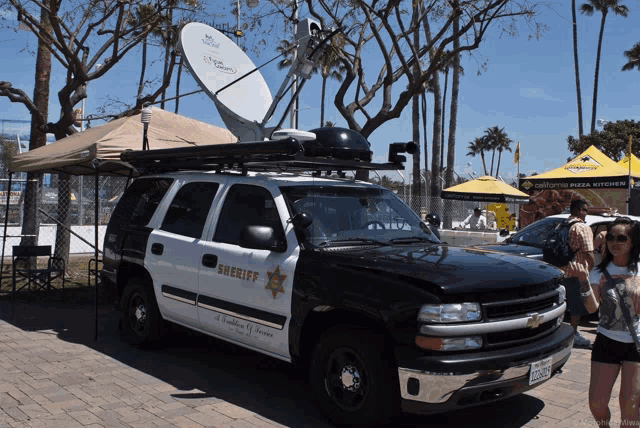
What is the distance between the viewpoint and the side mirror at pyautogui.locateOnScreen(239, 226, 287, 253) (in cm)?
464

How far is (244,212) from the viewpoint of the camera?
5.44 m

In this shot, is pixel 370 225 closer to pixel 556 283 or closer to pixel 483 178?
pixel 556 283

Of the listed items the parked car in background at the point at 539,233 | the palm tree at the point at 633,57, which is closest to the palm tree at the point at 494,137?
the palm tree at the point at 633,57

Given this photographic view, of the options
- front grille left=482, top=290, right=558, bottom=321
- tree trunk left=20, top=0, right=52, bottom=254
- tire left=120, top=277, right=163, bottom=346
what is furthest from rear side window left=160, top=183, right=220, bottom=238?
tree trunk left=20, top=0, right=52, bottom=254

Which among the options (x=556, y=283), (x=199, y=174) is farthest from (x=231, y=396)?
(x=556, y=283)

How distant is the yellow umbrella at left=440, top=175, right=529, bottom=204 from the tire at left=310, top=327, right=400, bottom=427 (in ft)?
46.6

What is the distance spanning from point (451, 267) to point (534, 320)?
2.22 feet

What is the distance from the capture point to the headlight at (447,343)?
150 inches

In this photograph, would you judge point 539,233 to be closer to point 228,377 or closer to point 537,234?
point 537,234

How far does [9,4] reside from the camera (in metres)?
11.6

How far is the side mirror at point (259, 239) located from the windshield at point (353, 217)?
27 cm

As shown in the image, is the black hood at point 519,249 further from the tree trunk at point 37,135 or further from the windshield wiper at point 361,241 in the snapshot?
the tree trunk at point 37,135

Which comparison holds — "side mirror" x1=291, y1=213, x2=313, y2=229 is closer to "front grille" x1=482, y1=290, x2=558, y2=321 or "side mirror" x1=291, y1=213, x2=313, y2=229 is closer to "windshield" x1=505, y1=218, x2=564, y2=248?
"front grille" x1=482, y1=290, x2=558, y2=321

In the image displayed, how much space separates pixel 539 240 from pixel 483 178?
35.2ft
